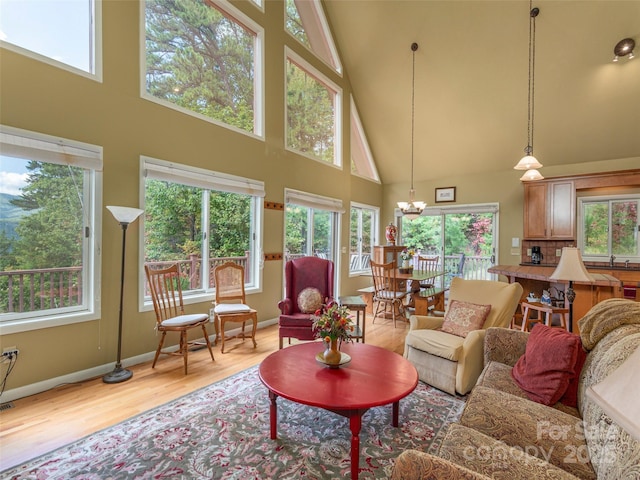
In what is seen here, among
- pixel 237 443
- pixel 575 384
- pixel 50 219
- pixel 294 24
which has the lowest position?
pixel 237 443

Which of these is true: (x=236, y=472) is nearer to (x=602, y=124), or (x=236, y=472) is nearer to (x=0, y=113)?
(x=0, y=113)

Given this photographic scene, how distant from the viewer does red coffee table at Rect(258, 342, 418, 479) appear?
5.66 feet

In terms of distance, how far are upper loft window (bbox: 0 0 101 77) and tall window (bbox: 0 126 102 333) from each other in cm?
73

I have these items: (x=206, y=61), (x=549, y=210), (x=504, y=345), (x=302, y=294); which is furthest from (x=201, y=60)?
(x=549, y=210)

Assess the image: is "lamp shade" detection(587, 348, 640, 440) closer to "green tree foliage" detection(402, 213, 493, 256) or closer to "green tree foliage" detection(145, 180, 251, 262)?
"green tree foliage" detection(145, 180, 251, 262)

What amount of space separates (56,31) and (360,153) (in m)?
5.47

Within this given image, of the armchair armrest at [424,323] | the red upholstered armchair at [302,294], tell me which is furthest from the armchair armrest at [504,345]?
the red upholstered armchair at [302,294]

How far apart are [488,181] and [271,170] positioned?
4.51 m

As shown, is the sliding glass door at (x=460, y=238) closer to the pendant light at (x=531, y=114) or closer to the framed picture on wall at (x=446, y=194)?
the framed picture on wall at (x=446, y=194)

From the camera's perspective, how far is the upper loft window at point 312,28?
17.1 ft

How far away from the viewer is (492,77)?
499 cm

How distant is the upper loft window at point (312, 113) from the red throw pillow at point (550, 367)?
4.28 meters

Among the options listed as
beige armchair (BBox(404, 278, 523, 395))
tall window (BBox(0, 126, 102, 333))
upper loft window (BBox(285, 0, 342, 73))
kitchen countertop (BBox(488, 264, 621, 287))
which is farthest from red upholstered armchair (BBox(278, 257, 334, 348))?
upper loft window (BBox(285, 0, 342, 73))

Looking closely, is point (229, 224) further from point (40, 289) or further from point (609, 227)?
point (609, 227)
